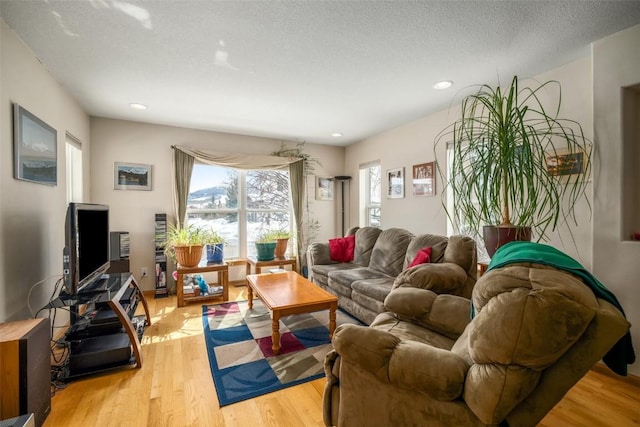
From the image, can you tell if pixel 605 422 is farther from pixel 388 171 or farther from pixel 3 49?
pixel 3 49

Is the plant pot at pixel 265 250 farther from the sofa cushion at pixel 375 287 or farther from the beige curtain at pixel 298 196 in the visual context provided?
the sofa cushion at pixel 375 287

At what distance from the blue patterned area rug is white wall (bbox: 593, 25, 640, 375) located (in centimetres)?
203

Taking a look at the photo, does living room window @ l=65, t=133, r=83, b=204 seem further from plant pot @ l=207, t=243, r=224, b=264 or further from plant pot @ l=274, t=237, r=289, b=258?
plant pot @ l=274, t=237, r=289, b=258

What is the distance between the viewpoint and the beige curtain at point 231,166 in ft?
12.9

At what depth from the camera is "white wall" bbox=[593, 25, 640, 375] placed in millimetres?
1881

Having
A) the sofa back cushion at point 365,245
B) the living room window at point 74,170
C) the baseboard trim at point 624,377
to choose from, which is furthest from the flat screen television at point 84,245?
the baseboard trim at point 624,377

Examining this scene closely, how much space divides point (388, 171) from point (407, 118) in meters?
0.82

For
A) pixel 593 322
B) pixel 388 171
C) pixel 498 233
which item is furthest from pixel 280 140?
pixel 593 322

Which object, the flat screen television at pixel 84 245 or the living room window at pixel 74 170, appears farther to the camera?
the living room window at pixel 74 170

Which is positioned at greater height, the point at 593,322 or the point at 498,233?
the point at 498,233

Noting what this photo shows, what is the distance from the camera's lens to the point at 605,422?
1.55 metres

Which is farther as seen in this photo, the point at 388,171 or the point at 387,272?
the point at 388,171

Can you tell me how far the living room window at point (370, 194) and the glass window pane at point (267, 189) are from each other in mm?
1285

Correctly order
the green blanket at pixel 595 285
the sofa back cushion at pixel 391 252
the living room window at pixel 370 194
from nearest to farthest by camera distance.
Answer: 1. the green blanket at pixel 595 285
2. the sofa back cushion at pixel 391 252
3. the living room window at pixel 370 194
